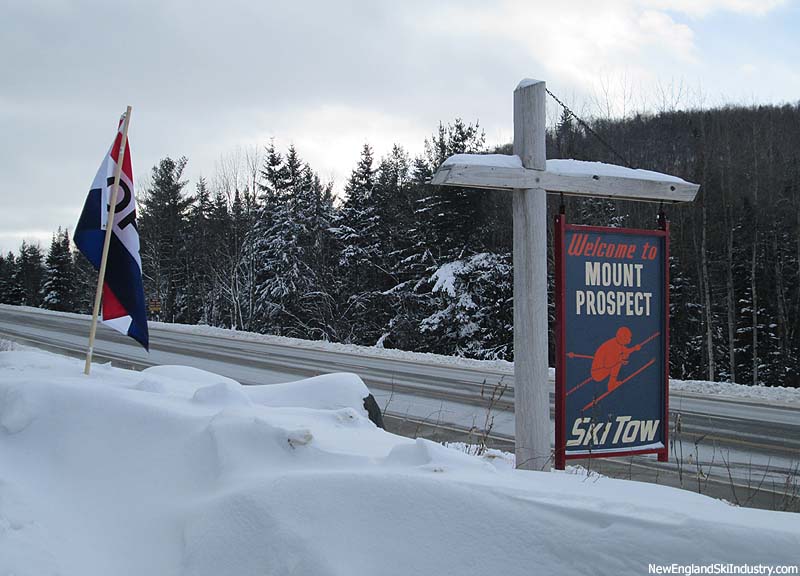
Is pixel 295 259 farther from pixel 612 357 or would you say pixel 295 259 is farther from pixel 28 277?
pixel 28 277

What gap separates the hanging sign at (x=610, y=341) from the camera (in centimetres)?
446

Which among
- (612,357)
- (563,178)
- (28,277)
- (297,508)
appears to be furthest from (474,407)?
(28,277)

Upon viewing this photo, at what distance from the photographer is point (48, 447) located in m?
3.41

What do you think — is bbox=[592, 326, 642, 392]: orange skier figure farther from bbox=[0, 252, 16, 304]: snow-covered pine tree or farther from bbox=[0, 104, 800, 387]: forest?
bbox=[0, 252, 16, 304]: snow-covered pine tree

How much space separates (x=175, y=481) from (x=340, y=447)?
79 centimetres

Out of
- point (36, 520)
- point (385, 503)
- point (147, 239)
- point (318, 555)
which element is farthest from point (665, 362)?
point (147, 239)

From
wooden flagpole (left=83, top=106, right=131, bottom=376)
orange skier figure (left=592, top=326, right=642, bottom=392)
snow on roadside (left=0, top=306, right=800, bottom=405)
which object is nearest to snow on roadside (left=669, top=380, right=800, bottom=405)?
snow on roadside (left=0, top=306, right=800, bottom=405)

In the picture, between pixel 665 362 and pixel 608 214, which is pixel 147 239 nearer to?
pixel 608 214

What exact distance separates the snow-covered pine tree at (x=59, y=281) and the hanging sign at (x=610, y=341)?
58.3 metres

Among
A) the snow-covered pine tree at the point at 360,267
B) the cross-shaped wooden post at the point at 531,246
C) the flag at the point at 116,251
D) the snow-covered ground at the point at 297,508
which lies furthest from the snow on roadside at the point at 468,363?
the snow-covered ground at the point at 297,508

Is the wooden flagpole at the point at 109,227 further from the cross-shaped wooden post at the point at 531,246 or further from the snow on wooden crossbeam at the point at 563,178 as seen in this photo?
the cross-shaped wooden post at the point at 531,246

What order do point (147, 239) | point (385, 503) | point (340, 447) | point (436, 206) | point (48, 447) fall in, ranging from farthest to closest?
point (147, 239) → point (436, 206) → point (48, 447) → point (340, 447) → point (385, 503)

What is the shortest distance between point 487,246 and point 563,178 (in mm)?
22583

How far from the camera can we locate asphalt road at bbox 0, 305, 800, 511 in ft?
20.8
